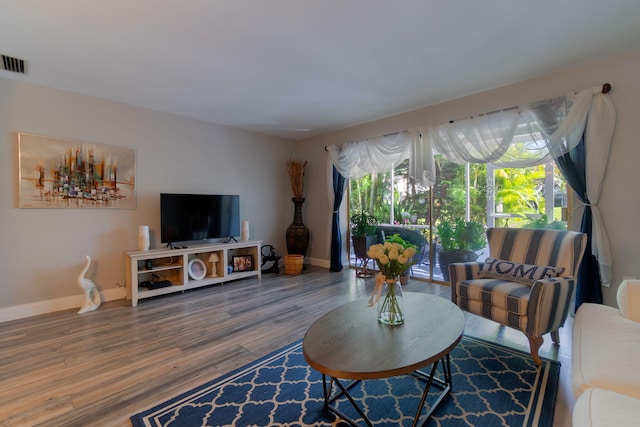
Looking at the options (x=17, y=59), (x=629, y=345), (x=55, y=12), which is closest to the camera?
(x=629, y=345)

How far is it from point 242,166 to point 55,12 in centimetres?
296

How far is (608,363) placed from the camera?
48.5 inches

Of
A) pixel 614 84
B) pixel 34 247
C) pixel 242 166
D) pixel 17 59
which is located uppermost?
pixel 17 59

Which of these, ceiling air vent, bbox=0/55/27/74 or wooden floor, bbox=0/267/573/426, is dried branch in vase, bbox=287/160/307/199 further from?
ceiling air vent, bbox=0/55/27/74

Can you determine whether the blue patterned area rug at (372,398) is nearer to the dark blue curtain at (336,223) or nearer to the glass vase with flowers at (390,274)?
the glass vase with flowers at (390,274)

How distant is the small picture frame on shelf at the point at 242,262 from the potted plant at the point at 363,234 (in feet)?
5.62

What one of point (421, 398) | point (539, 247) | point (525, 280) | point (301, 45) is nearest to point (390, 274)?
point (421, 398)

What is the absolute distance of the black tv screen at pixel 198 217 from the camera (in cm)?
377

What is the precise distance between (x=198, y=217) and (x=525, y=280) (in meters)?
3.88

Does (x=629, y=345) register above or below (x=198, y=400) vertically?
above

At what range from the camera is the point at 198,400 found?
5.54ft

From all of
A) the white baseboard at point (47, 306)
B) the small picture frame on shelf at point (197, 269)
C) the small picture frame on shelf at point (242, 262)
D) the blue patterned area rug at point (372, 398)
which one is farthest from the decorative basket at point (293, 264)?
the blue patterned area rug at point (372, 398)

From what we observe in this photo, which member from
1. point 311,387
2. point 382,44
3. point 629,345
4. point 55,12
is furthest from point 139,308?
point 629,345

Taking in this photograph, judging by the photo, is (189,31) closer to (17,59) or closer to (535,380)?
(17,59)
